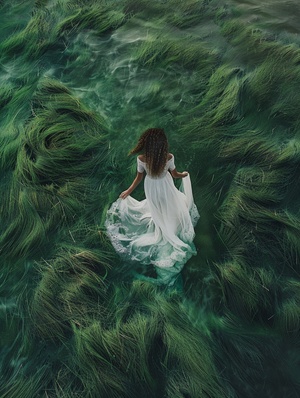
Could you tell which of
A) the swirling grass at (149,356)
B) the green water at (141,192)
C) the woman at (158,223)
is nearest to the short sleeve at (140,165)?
the woman at (158,223)

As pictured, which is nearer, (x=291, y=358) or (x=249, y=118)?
(x=291, y=358)

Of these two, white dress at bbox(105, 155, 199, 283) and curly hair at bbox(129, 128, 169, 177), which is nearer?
curly hair at bbox(129, 128, 169, 177)

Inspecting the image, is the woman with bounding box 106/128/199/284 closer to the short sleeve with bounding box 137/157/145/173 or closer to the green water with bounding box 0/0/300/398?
the short sleeve with bounding box 137/157/145/173

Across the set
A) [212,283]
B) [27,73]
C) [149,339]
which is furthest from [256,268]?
[27,73]

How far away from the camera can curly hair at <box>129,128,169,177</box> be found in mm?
2830

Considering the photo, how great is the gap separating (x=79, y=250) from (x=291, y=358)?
186 centimetres

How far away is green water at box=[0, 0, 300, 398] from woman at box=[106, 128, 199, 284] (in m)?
0.13

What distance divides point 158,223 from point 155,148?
2.50 feet

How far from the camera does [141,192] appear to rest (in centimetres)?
387

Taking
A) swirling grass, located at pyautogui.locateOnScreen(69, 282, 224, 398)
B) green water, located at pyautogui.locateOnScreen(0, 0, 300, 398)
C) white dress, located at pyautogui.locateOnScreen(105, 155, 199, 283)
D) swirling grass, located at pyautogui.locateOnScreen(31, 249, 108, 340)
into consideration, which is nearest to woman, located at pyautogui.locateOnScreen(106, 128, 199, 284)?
white dress, located at pyautogui.locateOnScreen(105, 155, 199, 283)

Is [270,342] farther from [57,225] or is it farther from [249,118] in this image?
[249,118]

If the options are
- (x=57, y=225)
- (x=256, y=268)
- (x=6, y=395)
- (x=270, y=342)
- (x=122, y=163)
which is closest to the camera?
(x=6, y=395)

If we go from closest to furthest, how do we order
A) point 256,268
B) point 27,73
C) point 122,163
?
point 256,268 → point 122,163 → point 27,73

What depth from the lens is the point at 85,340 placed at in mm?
2914
